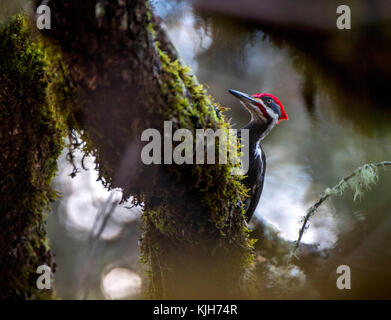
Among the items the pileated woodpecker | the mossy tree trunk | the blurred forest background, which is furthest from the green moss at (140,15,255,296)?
the pileated woodpecker

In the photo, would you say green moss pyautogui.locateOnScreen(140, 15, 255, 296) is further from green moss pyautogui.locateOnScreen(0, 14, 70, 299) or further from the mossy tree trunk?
green moss pyautogui.locateOnScreen(0, 14, 70, 299)

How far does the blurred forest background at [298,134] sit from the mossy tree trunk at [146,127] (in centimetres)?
30

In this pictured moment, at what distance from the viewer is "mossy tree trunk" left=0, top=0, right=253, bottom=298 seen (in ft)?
2.60

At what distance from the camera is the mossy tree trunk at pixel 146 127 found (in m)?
0.79

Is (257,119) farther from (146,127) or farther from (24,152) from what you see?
(24,152)

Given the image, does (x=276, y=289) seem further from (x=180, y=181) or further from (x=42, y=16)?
(x=42, y=16)

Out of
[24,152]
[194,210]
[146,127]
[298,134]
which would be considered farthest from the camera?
[298,134]

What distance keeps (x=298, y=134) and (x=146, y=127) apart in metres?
3.78

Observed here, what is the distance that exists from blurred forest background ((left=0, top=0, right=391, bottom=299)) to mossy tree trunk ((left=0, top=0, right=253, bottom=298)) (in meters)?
0.30

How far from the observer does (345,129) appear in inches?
140

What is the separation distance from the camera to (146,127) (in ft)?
3.00

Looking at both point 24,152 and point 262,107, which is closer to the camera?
point 24,152

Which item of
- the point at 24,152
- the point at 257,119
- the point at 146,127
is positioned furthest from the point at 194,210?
the point at 257,119

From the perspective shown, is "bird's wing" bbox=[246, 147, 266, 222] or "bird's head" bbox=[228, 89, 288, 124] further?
"bird's wing" bbox=[246, 147, 266, 222]
